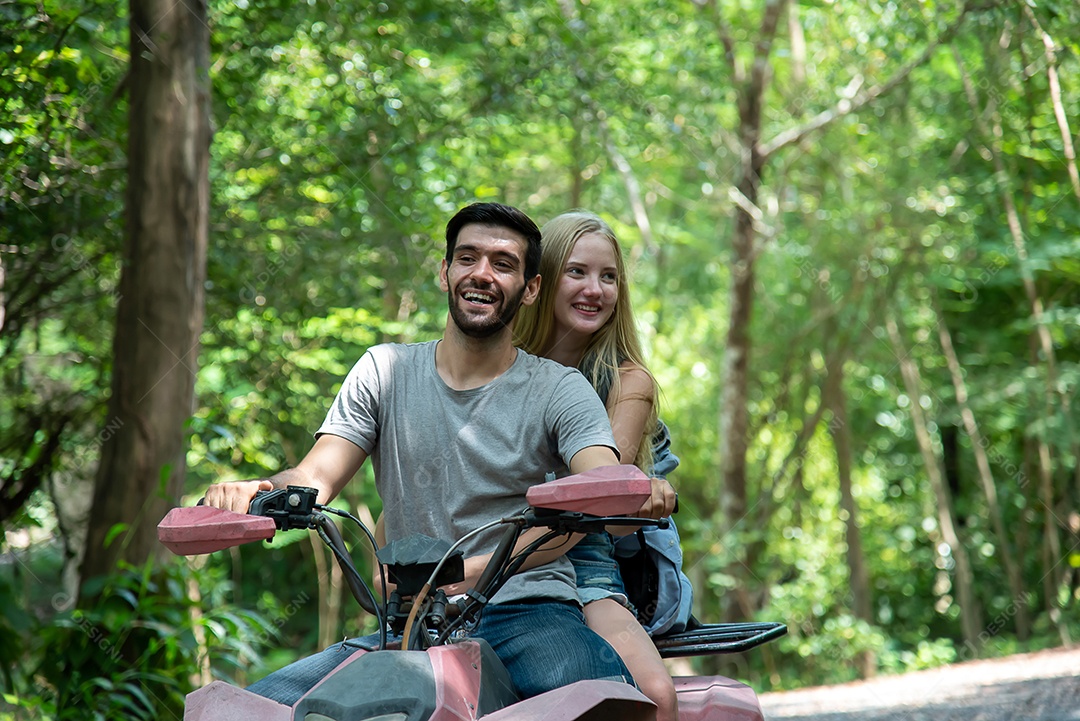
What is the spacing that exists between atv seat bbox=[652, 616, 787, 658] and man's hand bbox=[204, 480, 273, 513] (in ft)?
3.68

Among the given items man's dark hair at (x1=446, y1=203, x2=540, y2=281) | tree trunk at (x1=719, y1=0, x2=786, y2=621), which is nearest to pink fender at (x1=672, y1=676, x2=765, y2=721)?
man's dark hair at (x1=446, y1=203, x2=540, y2=281)

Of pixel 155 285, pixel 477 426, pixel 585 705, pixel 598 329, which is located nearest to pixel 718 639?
pixel 477 426

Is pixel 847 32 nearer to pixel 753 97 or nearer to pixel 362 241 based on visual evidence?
pixel 753 97

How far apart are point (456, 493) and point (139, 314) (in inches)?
125

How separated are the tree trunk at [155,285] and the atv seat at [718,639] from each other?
3022 mm

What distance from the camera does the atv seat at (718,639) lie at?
2.54 metres

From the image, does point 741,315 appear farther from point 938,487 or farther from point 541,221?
point 938,487

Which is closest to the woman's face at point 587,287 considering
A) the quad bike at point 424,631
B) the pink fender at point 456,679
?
the quad bike at point 424,631

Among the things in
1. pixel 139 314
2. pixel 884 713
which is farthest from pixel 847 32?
pixel 139 314

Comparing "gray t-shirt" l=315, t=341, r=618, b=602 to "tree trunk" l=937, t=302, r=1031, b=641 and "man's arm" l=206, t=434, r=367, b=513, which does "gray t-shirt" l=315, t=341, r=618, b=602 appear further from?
"tree trunk" l=937, t=302, r=1031, b=641

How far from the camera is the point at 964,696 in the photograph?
7.43 m

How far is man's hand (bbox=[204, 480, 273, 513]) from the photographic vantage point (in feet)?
7.07

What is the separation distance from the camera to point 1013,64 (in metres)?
11.2

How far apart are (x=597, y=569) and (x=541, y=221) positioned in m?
10.7
